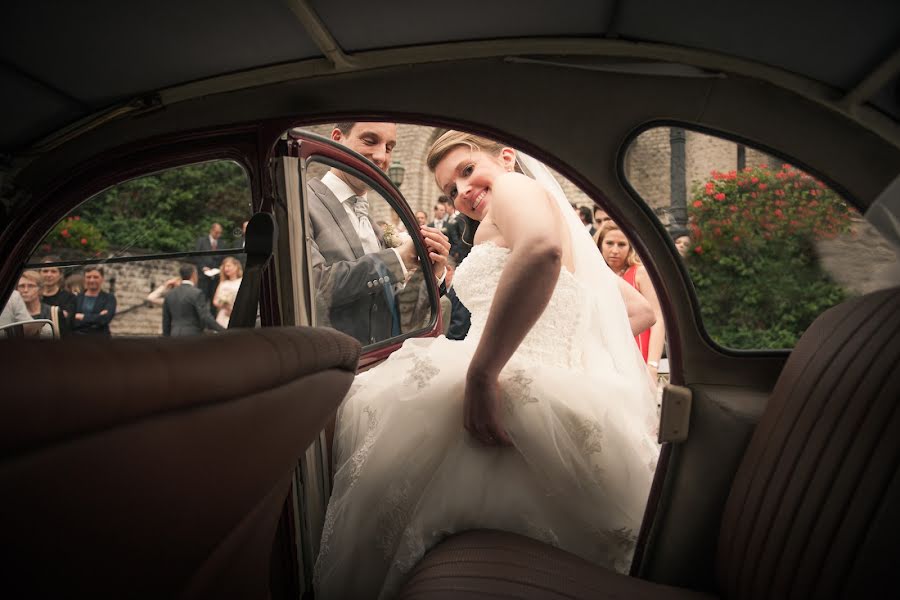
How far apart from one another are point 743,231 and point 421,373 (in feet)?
3.18

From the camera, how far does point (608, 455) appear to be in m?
1.63

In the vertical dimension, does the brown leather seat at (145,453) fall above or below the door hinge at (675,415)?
above

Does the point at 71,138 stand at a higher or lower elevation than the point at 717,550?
higher

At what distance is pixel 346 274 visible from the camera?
7.00 ft

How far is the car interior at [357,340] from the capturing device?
0.59 meters

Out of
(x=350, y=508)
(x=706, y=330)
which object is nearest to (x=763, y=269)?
(x=706, y=330)

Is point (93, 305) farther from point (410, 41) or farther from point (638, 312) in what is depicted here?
point (638, 312)

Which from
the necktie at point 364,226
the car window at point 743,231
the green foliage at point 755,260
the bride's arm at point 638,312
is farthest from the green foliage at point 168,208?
the bride's arm at point 638,312

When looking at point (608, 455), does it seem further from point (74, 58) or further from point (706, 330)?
point (74, 58)

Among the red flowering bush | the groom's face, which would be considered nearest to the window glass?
the groom's face

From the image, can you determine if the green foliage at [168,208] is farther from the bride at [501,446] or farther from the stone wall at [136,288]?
the bride at [501,446]

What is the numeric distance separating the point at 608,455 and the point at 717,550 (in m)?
0.43

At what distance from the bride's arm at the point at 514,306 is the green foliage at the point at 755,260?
1.42ft

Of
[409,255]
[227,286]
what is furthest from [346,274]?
[409,255]
